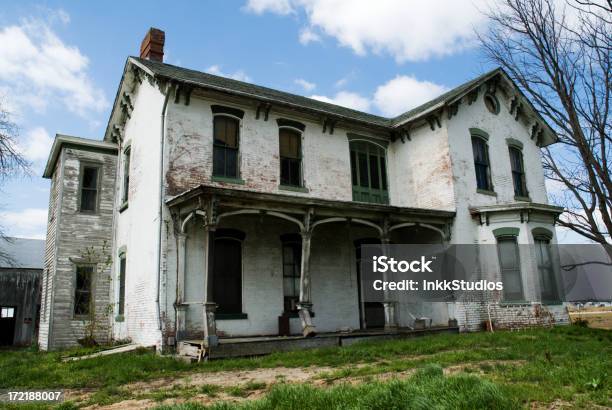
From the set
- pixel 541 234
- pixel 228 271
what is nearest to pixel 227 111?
pixel 228 271

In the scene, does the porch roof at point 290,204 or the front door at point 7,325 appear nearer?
the porch roof at point 290,204

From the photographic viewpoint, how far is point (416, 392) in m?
4.85

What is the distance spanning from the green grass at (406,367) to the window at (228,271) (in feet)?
7.09

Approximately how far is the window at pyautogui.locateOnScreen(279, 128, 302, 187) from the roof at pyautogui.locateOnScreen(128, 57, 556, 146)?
2.96 feet

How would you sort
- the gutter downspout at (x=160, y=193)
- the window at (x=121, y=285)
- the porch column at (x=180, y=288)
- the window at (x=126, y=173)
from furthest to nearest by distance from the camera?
1. the window at (x=126, y=173)
2. the window at (x=121, y=285)
3. the gutter downspout at (x=160, y=193)
4. the porch column at (x=180, y=288)

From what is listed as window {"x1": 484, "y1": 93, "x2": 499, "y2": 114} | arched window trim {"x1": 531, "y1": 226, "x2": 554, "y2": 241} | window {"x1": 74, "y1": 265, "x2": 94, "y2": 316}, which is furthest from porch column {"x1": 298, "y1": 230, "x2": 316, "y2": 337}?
window {"x1": 484, "y1": 93, "x2": 499, "y2": 114}

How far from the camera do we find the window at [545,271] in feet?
49.1

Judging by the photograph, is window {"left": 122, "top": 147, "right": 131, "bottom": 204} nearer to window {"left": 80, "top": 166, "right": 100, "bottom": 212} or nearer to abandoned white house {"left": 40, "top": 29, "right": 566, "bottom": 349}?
abandoned white house {"left": 40, "top": 29, "right": 566, "bottom": 349}

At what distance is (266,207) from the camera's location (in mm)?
11453

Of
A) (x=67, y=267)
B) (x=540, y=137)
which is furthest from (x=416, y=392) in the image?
(x=540, y=137)

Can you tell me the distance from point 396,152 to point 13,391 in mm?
12583

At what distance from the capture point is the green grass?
206 inches

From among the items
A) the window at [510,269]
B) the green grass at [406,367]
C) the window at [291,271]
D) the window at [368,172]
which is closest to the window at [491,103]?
the window at [368,172]

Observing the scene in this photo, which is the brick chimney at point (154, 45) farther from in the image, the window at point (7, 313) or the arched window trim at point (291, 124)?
the window at point (7, 313)
